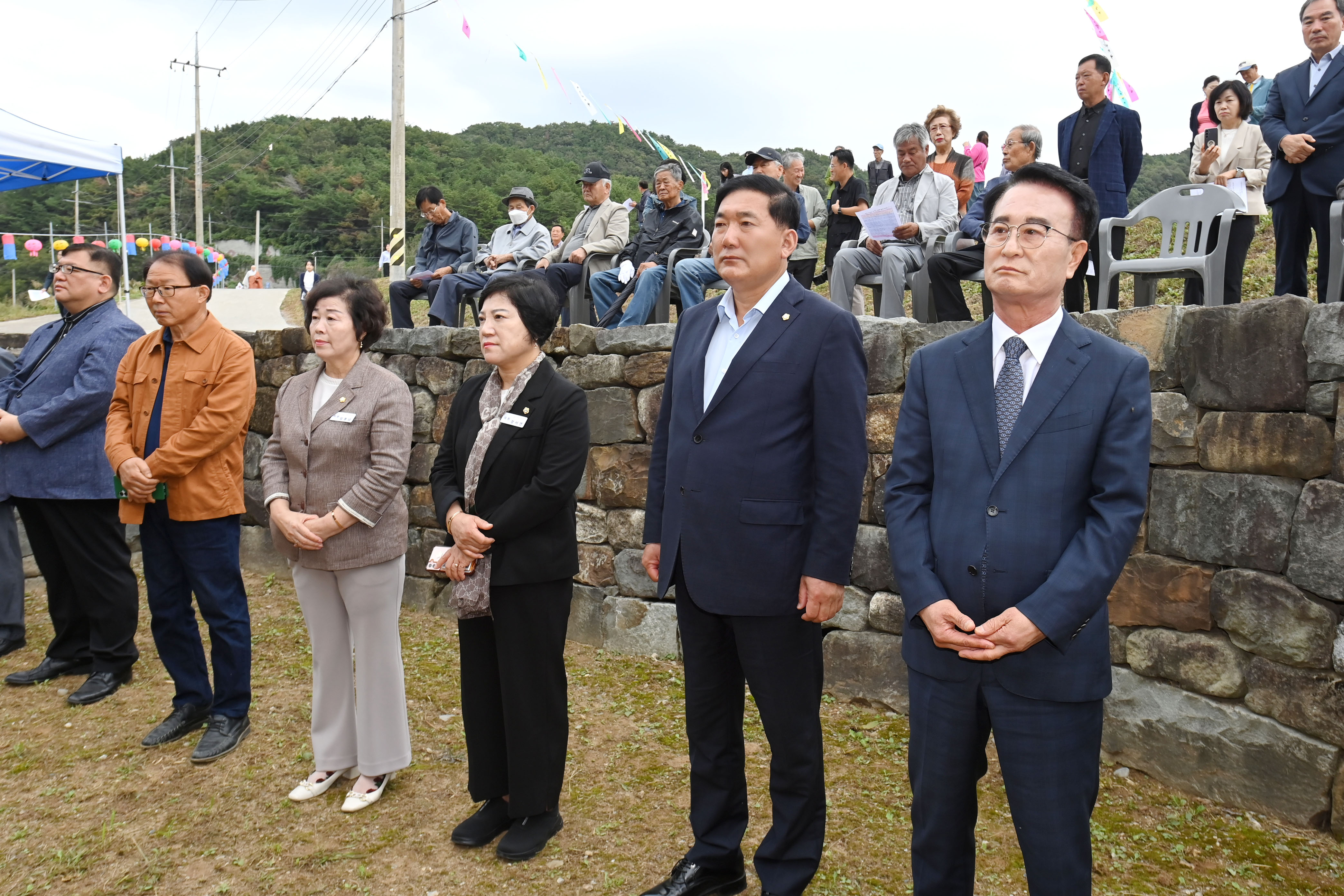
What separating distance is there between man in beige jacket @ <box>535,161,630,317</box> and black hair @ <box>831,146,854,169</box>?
1769mm

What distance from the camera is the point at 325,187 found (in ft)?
100

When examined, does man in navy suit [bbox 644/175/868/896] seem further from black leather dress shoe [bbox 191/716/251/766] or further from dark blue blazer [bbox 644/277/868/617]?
black leather dress shoe [bbox 191/716/251/766]

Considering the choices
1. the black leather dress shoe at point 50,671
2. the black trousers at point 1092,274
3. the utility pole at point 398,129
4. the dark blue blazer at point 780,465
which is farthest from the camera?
the utility pole at point 398,129

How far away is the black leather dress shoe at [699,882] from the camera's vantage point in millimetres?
2467

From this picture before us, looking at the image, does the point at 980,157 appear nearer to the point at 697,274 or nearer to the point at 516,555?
the point at 697,274

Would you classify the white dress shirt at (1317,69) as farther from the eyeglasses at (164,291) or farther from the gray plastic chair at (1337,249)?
the eyeglasses at (164,291)

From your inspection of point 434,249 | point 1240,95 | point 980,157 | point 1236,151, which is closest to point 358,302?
point 434,249

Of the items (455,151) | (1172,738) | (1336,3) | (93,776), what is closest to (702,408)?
(1172,738)

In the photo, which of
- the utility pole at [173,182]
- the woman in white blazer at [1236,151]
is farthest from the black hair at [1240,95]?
the utility pole at [173,182]

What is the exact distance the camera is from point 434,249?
23.2 feet

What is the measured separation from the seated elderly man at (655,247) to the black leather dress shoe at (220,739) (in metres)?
3.00

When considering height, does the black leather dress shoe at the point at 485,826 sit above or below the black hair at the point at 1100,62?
below

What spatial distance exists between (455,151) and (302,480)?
18242 mm

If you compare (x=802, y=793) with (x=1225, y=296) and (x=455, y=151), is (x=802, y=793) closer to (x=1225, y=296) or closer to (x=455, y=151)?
(x=1225, y=296)
